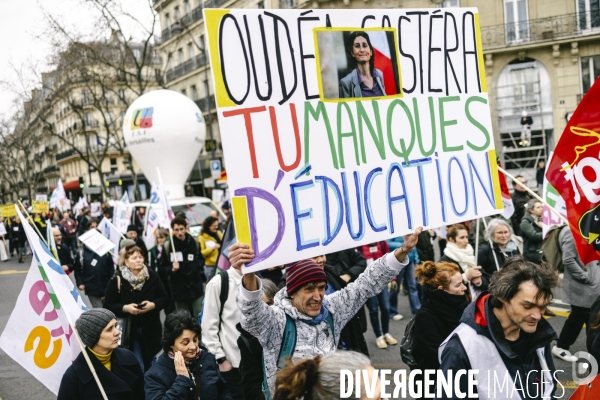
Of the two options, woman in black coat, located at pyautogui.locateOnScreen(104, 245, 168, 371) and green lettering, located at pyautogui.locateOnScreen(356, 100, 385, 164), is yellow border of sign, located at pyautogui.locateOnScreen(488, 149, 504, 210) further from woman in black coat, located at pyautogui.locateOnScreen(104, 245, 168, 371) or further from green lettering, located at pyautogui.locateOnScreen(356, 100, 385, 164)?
woman in black coat, located at pyautogui.locateOnScreen(104, 245, 168, 371)

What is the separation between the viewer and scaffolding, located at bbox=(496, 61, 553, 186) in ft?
75.8

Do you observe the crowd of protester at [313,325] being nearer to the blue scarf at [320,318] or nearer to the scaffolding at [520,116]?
the blue scarf at [320,318]

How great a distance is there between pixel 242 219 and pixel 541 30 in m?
24.1

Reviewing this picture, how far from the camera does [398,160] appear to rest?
2.84 m

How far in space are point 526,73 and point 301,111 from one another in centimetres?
2352

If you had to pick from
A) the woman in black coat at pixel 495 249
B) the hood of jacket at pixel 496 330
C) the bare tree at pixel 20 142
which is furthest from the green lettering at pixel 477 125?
the bare tree at pixel 20 142

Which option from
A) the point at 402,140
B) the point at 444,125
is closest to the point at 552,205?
the point at 444,125

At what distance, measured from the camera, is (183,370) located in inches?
118

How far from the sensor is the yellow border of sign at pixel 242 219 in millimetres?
2342

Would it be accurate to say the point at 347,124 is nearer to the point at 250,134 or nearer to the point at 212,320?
the point at 250,134

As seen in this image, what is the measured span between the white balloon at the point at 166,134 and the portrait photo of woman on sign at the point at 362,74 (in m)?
14.3

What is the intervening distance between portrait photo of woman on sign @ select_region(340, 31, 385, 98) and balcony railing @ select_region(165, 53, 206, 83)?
1294 inches

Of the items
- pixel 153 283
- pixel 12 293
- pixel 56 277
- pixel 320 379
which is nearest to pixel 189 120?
pixel 12 293

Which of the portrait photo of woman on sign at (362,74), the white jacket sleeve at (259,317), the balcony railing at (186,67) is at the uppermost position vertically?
the balcony railing at (186,67)
